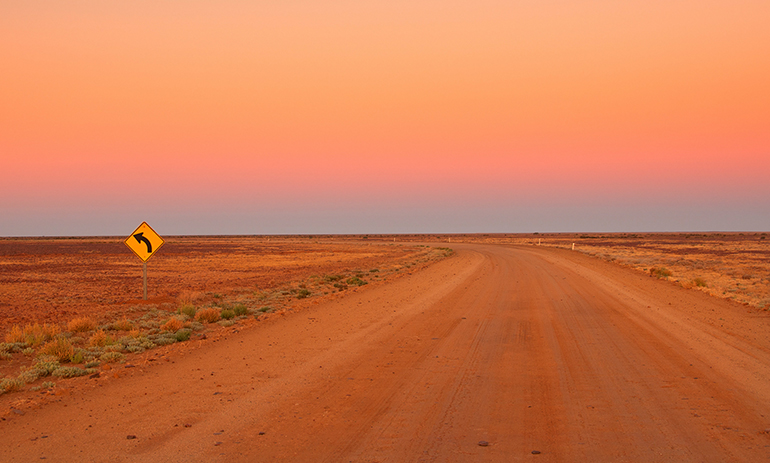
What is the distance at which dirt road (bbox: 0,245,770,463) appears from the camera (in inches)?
218

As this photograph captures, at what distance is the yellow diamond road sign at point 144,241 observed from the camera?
18.9 metres

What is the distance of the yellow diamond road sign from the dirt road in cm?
753

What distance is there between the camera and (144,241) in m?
19.1

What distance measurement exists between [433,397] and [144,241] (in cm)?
1500

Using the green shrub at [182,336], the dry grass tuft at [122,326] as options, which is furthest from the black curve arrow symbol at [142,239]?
the green shrub at [182,336]

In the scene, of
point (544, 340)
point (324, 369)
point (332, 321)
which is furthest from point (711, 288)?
point (324, 369)

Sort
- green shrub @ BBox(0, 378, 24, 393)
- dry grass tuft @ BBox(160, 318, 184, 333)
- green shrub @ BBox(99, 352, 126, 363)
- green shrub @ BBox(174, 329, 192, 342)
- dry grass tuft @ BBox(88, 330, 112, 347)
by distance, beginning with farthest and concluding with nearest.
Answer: dry grass tuft @ BBox(160, 318, 184, 333) → green shrub @ BBox(174, 329, 192, 342) → dry grass tuft @ BBox(88, 330, 112, 347) → green shrub @ BBox(99, 352, 126, 363) → green shrub @ BBox(0, 378, 24, 393)

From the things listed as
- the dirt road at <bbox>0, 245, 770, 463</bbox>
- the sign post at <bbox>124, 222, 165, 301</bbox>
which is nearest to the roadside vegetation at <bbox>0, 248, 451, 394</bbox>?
the dirt road at <bbox>0, 245, 770, 463</bbox>

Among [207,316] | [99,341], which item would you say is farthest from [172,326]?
[99,341]

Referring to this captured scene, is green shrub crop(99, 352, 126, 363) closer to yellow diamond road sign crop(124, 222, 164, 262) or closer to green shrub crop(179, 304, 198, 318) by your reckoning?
green shrub crop(179, 304, 198, 318)

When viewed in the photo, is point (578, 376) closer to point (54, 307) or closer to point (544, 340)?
point (544, 340)

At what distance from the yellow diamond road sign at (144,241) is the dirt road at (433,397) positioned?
753 cm

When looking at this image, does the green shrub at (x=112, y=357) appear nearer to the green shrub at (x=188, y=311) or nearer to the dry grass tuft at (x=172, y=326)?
the dry grass tuft at (x=172, y=326)

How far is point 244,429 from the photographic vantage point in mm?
6137
